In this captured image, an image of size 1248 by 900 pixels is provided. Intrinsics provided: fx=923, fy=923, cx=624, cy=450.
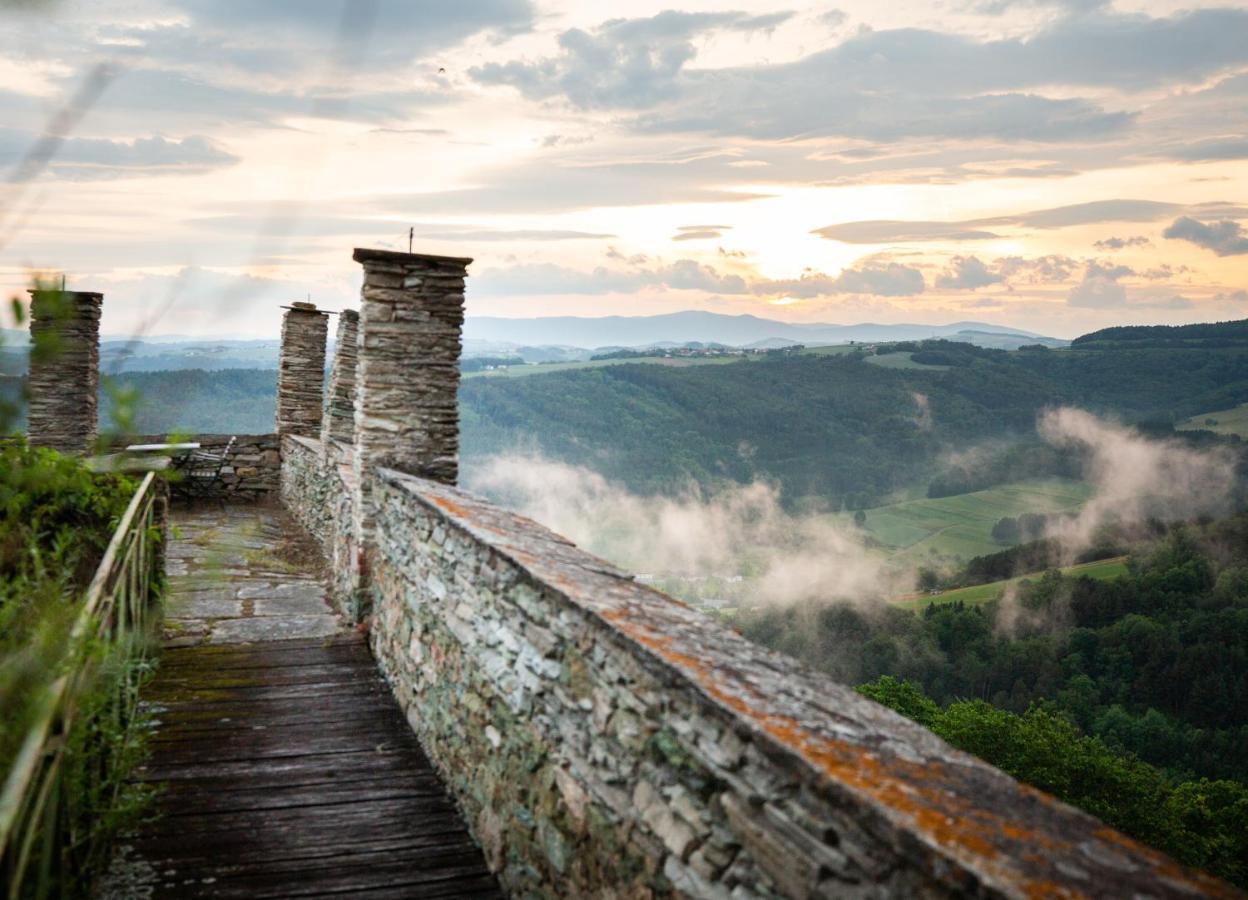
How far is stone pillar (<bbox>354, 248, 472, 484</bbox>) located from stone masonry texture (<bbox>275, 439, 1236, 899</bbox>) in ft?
6.04

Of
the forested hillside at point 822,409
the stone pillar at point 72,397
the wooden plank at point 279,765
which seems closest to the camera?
the wooden plank at point 279,765

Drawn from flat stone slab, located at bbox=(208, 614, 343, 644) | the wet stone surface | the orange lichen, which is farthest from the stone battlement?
the wet stone surface

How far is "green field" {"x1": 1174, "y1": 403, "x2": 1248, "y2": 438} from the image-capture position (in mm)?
→ 126188

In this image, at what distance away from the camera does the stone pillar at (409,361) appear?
6.81 metres

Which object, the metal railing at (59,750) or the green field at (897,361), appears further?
the green field at (897,361)

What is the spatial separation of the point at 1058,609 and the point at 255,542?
2873 inches

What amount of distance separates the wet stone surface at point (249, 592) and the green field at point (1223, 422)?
142 metres

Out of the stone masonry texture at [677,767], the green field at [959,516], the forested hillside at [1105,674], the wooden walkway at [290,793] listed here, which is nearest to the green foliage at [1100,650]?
the forested hillside at [1105,674]

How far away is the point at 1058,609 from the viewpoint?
236 ft

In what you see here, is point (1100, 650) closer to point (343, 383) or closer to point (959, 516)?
point (959, 516)

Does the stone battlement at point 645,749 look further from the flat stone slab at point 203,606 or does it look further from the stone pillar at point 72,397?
the stone pillar at point 72,397

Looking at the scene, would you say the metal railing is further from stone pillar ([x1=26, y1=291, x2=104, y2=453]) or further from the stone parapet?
stone pillar ([x1=26, y1=291, x2=104, y2=453])

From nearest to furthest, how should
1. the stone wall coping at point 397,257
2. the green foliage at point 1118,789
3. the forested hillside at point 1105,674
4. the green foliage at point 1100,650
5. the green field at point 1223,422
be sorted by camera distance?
the stone wall coping at point 397,257
the green foliage at point 1118,789
the forested hillside at point 1105,674
the green foliage at point 1100,650
the green field at point 1223,422

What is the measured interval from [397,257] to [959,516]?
122431mm
